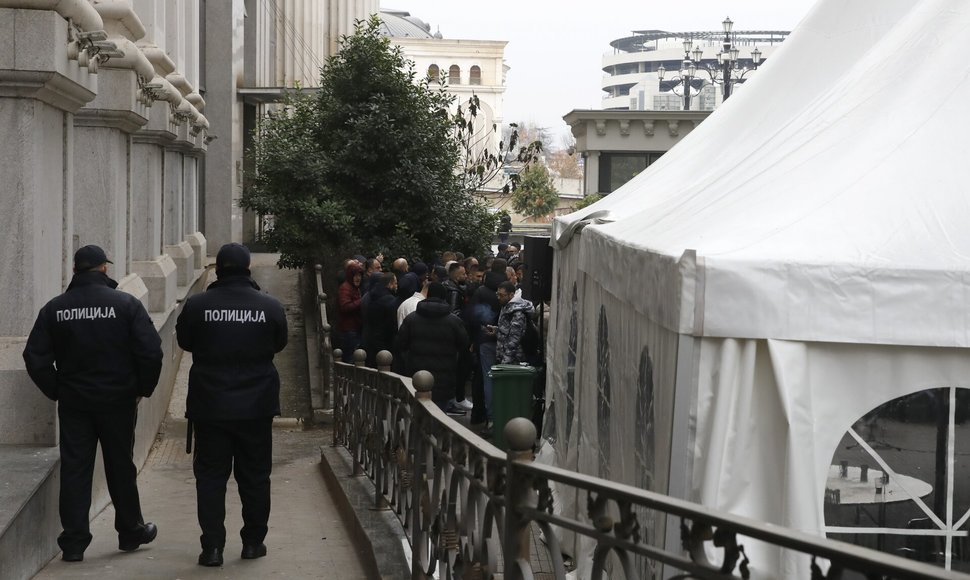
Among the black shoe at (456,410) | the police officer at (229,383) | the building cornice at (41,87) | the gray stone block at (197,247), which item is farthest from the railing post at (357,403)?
the gray stone block at (197,247)

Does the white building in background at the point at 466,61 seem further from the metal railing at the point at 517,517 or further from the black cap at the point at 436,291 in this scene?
the metal railing at the point at 517,517

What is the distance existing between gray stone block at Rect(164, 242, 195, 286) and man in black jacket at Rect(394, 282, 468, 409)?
29.3 ft

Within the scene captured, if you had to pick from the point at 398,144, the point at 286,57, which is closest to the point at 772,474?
the point at 398,144

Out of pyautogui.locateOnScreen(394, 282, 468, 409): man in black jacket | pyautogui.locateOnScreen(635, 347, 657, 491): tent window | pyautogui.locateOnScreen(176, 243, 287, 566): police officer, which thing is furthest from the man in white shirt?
pyautogui.locateOnScreen(635, 347, 657, 491): tent window

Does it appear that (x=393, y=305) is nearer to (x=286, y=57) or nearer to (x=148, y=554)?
(x=148, y=554)

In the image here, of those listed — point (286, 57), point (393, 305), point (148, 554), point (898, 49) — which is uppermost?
point (286, 57)

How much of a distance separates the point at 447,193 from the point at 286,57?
22282 millimetres

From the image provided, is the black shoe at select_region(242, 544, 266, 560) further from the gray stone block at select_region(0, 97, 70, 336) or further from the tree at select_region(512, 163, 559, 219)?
the tree at select_region(512, 163, 559, 219)

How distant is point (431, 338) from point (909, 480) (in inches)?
293

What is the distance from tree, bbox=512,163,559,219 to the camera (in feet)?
229

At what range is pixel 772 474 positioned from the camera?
496cm

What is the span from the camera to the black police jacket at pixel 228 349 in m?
7.17

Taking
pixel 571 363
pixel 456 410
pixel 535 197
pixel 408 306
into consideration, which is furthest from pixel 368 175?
pixel 535 197

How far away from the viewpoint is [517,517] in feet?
14.0
